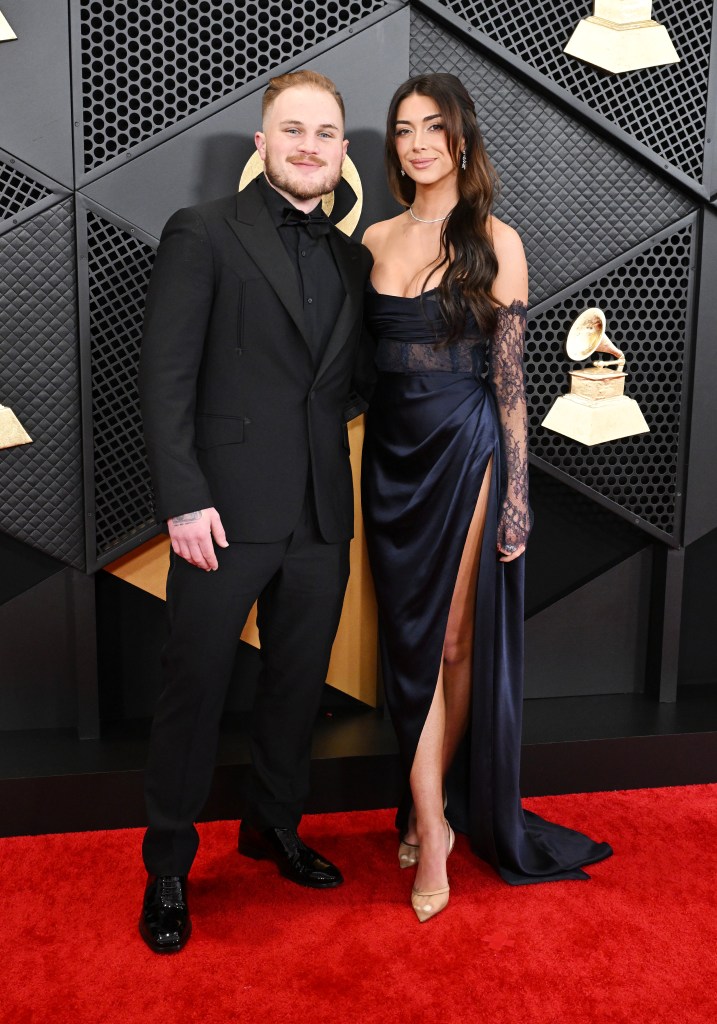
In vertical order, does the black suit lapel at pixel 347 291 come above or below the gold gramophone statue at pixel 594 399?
above

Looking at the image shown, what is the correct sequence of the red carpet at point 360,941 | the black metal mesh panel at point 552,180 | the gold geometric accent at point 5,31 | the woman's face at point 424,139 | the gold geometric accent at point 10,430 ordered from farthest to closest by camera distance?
the black metal mesh panel at point 552,180, the gold geometric accent at point 10,430, the gold geometric accent at point 5,31, the woman's face at point 424,139, the red carpet at point 360,941

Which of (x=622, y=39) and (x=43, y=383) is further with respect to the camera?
(x=622, y=39)

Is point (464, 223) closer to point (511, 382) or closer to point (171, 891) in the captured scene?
point (511, 382)

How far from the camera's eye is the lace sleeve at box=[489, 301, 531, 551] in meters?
2.50

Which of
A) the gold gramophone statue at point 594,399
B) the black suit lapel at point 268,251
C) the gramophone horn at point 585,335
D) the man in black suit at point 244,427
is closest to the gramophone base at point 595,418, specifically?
the gold gramophone statue at point 594,399

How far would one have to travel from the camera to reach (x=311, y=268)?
2424mm

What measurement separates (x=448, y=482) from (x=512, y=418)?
0.75ft

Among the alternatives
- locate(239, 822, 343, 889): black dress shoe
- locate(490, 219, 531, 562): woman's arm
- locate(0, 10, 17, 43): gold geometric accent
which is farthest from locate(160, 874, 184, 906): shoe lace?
locate(0, 10, 17, 43): gold geometric accent

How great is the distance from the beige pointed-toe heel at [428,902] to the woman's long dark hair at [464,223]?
1386 mm

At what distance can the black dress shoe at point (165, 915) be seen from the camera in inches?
94.1

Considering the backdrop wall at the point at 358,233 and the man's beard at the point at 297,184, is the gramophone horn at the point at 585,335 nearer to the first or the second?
the backdrop wall at the point at 358,233

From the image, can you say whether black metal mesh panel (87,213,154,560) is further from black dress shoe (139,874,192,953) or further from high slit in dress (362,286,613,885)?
black dress shoe (139,874,192,953)

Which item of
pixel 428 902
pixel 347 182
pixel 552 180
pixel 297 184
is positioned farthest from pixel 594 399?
pixel 428 902

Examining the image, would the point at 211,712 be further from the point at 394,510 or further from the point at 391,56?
the point at 391,56
